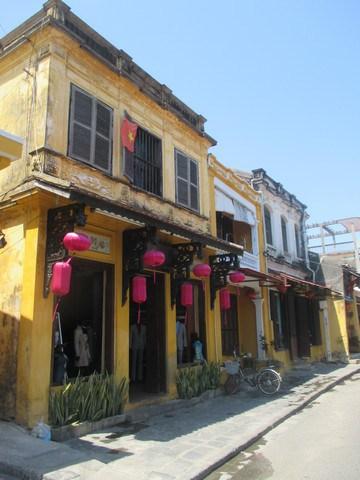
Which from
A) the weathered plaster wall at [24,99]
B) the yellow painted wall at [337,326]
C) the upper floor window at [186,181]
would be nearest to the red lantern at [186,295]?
the upper floor window at [186,181]

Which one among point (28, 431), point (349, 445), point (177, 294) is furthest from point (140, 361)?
point (349, 445)

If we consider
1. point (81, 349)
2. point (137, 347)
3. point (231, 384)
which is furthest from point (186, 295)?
point (231, 384)

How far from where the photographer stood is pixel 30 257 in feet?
24.5

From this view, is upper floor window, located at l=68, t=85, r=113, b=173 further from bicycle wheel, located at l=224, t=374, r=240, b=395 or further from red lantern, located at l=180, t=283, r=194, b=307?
bicycle wheel, located at l=224, t=374, r=240, b=395

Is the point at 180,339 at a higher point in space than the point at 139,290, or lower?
lower

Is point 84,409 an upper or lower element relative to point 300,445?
upper

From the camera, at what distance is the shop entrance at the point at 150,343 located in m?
10.5

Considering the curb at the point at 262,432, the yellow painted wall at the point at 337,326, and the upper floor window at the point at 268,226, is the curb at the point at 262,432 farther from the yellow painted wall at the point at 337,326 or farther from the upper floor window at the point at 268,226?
the yellow painted wall at the point at 337,326

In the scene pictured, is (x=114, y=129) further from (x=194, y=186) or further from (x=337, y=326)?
(x=337, y=326)

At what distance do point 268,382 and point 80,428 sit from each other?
6.50 m

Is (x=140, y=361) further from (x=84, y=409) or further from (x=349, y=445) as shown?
(x=349, y=445)

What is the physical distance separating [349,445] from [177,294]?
5599 millimetres

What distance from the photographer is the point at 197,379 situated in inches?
437

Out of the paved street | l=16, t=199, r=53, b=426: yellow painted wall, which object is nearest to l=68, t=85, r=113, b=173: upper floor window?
l=16, t=199, r=53, b=426: yellow painted wall
